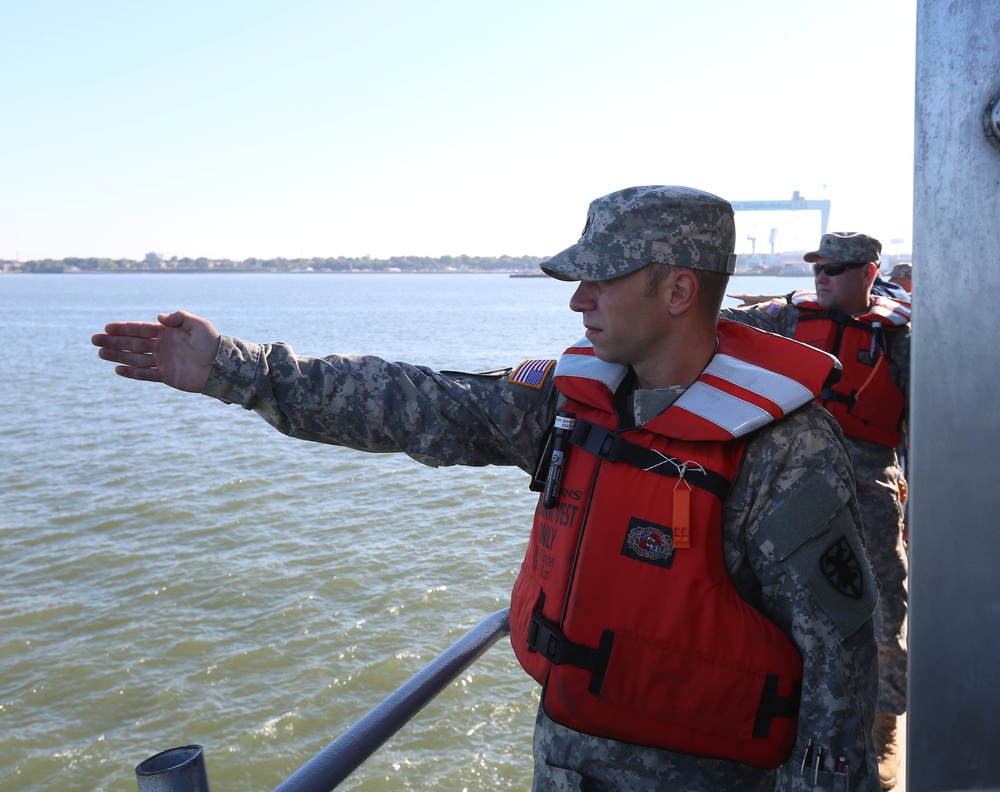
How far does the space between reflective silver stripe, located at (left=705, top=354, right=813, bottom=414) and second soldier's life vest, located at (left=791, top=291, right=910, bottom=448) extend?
253 centimetres

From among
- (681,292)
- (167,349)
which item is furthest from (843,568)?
(167,349)

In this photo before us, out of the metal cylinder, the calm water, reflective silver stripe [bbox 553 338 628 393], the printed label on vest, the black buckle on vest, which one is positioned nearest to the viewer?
the metal cylinder

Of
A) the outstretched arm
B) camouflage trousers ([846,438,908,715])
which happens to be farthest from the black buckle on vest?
camouflage trousers ([846,438,908,715])

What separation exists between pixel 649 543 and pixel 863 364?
312cm

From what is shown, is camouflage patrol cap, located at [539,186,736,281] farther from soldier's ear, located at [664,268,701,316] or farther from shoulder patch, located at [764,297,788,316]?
shoulder patch, located at [764,297,788,316]

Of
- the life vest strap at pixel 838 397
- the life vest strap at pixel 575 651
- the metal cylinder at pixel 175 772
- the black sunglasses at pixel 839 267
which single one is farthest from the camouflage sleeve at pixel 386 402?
the black sunglasses at pixel 839 267

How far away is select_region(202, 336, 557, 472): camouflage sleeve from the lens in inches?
85.2

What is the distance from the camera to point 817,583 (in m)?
1.80

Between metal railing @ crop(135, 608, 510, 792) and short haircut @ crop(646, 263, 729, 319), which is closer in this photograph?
metal railing @ crop(135, 608, 510, 792)

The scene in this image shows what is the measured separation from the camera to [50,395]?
24312 millimetres

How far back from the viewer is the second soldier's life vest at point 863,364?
175 inches

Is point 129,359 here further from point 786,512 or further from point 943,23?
point 943,23

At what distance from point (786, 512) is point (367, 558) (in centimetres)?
1028

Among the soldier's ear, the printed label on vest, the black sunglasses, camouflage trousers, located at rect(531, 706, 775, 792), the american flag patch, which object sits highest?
the black sunglasses
